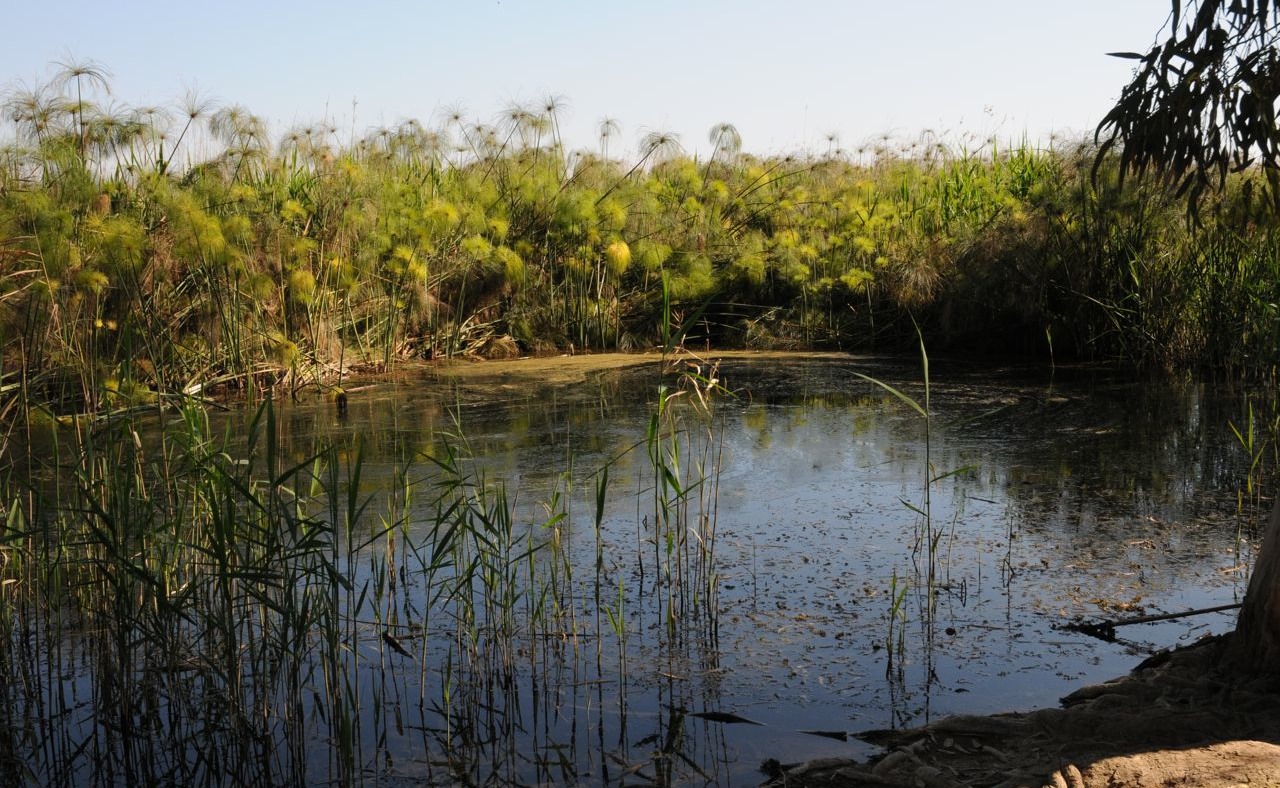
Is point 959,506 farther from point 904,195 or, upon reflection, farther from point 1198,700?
point 904,195

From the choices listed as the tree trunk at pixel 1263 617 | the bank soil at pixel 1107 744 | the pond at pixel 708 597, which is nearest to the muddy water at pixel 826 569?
the pond at pixel 708 597

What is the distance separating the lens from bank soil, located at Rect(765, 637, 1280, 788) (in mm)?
2560

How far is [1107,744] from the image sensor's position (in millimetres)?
2729

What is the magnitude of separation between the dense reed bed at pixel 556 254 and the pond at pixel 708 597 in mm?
1492

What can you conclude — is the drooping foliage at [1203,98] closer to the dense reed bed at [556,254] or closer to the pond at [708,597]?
the pond at [708,597]

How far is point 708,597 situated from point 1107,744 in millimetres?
1424

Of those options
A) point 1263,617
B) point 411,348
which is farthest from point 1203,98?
point 411,348

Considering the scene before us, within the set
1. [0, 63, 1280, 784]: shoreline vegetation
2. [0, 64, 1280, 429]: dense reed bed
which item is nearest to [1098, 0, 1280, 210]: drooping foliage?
[0, 63, 1280, 784]: shoreline vegetation

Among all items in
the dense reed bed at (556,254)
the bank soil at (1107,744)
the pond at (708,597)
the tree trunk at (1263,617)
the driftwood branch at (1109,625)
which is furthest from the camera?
the dense reed bed at (556,254)

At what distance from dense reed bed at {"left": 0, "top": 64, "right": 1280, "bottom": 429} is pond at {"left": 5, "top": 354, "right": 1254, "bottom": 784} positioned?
1492 millimetres

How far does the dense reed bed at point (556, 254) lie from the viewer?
296 inches

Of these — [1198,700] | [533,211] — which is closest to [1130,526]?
[1198,700]

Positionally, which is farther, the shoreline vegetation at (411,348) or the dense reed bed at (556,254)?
the dense reed bed at (556,254)

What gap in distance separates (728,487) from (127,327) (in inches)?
119
